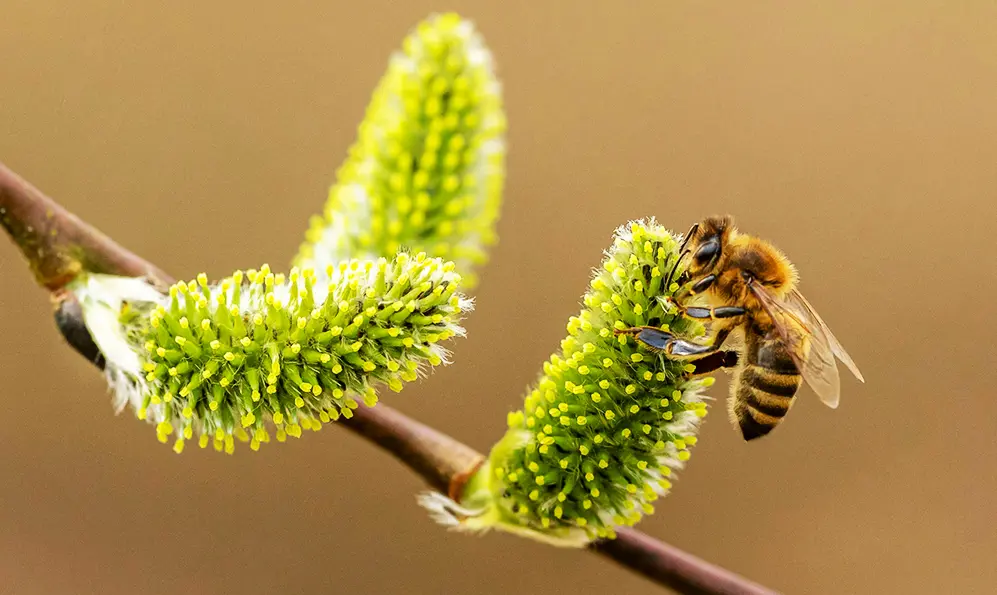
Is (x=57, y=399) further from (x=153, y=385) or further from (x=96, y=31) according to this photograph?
(x=153, y=385)

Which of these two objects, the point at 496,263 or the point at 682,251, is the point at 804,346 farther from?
the point at 496,263

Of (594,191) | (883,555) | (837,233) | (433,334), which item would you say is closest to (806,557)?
(883,555)

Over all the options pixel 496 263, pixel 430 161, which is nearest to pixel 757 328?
pixel 430 161

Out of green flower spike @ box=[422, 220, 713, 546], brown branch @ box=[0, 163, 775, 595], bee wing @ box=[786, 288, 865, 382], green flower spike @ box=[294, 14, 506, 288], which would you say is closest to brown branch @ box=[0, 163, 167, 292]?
brown branch @ box=[0, 163, 775, 595]

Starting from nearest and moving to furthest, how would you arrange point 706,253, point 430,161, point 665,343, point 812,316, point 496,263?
1. point 665,343
2. point 706,253
3. point 812,316
4. point 430,161
5. point 496,263

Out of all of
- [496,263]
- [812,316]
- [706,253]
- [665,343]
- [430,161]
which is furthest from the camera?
[496,263]

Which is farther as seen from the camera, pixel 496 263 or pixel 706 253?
pixel 496 263

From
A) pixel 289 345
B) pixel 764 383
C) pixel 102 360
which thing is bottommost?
pixel 102 360

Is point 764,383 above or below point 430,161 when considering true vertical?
below
